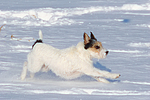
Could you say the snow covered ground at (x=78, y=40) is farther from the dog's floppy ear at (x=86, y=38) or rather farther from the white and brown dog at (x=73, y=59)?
the dog's floppy ear at (x=86, y=38)

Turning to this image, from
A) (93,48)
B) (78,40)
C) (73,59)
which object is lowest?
(73,59)

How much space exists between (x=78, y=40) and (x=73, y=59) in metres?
3.89

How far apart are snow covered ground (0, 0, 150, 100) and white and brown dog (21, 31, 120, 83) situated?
0.18 meters

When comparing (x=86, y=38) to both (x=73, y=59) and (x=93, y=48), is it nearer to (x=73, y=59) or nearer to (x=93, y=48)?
(x=93, y=48)

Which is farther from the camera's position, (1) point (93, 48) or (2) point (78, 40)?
(2) point (78, 40)

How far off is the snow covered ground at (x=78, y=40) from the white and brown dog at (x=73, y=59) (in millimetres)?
182

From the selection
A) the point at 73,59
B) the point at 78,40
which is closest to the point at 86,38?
the point at 73,59

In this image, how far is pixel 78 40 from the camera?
9.09 metres

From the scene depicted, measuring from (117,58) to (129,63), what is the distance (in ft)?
1.72

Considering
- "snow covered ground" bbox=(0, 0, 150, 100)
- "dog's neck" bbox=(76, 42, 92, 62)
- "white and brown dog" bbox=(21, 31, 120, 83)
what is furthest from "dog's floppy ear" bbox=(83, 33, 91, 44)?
"snow covered ground" bbox=(0, 0, 150, 100)

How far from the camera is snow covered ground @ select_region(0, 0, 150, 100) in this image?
464 cm

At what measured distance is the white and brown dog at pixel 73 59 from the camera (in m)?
5.17

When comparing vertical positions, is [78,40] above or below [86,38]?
above

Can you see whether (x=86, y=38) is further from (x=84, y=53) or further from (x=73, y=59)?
(x=73, y=59)
